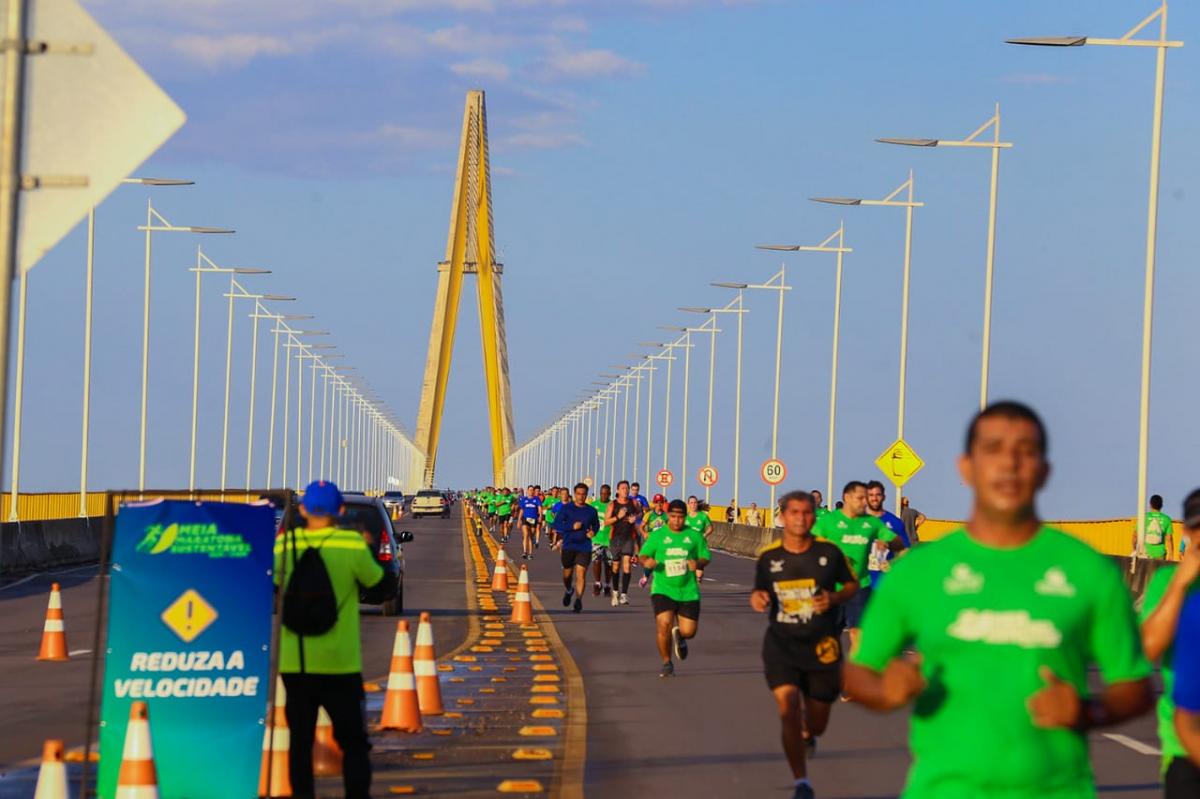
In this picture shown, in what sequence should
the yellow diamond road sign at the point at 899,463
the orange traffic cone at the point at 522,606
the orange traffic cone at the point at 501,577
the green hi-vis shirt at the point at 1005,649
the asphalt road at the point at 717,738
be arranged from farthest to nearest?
the yellow diamond road sign at the point at 899,463, the orange traffic cone at the point at 501,577, the orange traffic cone at the point at 522,606, the asphalt road at the point at 717,738, the green hi-vis shirt at the point at 1005,649

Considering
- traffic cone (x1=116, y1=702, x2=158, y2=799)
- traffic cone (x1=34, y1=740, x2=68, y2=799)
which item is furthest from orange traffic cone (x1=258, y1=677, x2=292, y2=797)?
traffic cone (x1=34, y1=740, x2=68, y2=799)

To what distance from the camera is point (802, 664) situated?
12.3 metres

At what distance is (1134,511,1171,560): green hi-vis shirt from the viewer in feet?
110

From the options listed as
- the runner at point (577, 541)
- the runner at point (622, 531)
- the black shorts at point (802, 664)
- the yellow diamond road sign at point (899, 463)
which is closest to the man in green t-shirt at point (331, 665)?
the black shorts at point (802, 664)

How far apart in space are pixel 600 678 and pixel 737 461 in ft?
208

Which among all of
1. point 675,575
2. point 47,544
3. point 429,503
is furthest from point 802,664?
point 429,503

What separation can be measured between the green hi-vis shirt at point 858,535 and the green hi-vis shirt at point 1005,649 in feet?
40.5

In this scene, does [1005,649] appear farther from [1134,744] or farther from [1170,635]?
[1134,744]

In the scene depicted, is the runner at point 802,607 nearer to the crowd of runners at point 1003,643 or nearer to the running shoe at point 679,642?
the running shoe at point 679,642

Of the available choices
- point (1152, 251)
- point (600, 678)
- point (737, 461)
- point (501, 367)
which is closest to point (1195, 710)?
point (600, 678)

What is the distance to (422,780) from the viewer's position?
39.4 feet

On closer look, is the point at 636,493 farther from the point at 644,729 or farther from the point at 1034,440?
the point at 1034,440

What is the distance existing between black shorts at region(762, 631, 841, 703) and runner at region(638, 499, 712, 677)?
6400mm

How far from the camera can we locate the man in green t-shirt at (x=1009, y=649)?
4.87 meters
